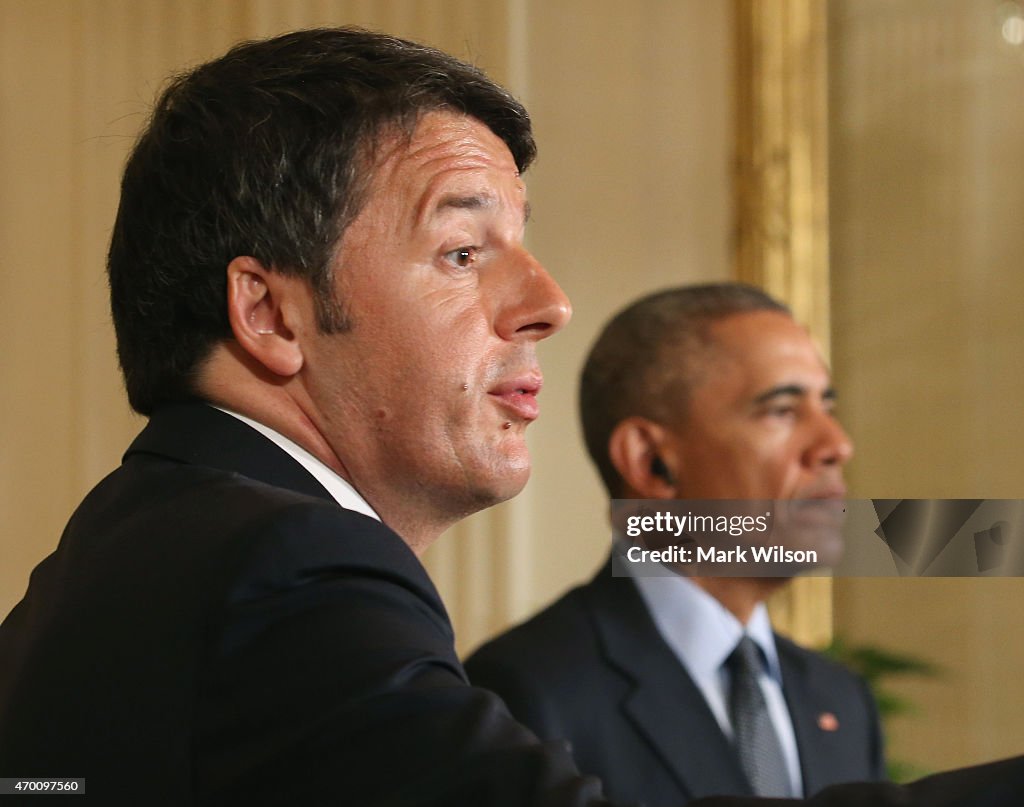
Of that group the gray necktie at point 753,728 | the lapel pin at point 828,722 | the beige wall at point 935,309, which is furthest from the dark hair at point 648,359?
the beige wall at point 935,309

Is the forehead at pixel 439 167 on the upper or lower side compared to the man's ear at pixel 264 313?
upper

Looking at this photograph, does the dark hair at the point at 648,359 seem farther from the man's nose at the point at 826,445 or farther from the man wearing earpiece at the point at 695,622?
the man's nose at the point at 826,445

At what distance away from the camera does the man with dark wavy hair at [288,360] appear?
107cm

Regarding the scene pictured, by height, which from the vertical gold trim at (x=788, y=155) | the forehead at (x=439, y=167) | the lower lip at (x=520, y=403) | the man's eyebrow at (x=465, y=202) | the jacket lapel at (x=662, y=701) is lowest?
the jacket lapel at (x=662, y=701)

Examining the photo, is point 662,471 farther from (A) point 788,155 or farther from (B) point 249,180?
(A) point 788,155

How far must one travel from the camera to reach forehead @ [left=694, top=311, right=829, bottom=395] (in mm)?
2518

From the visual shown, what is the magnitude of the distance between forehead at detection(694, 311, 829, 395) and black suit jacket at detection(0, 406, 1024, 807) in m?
1.43

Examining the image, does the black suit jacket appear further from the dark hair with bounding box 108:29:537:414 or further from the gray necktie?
the gray necktie

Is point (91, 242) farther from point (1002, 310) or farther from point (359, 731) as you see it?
point (359, 731)

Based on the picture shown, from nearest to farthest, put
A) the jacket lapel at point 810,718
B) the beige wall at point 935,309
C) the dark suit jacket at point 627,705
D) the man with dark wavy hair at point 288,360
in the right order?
the man with dark wavy hair at point 288,360 < the dark suit jacket at point 627,705 < the jacket lapel at point 810,718 < the beige wall at point 935,309

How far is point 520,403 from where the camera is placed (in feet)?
5.07

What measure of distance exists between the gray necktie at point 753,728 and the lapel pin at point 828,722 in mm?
120

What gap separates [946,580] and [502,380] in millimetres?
3453

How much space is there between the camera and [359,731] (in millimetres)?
919
